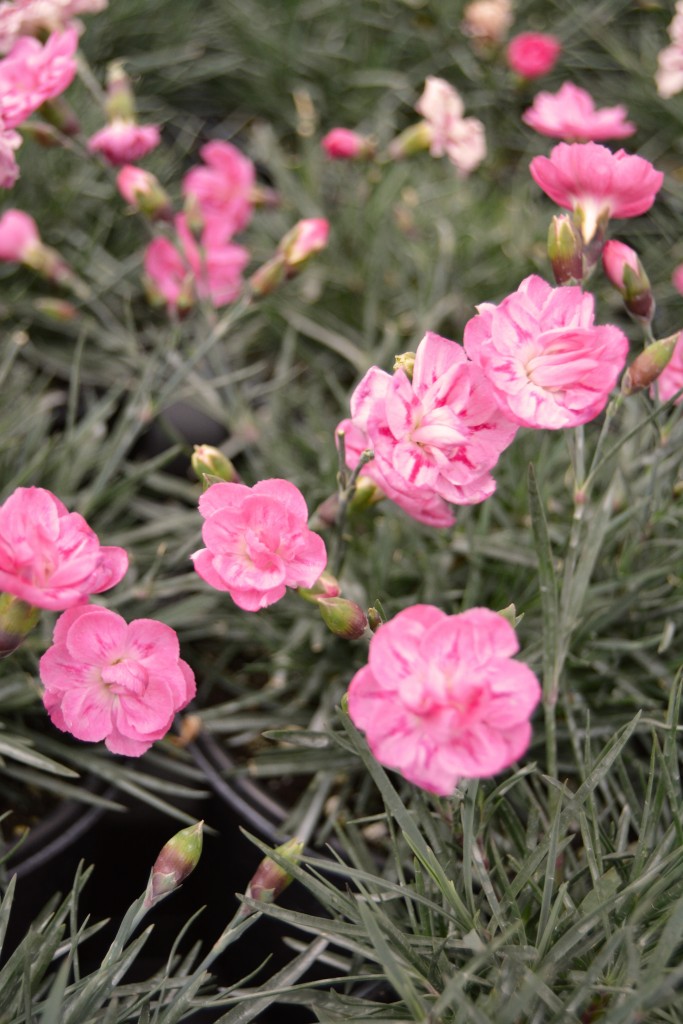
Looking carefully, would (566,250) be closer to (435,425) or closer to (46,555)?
(435,425)

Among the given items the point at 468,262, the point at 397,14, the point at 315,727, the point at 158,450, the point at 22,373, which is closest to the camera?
the point at 315,727

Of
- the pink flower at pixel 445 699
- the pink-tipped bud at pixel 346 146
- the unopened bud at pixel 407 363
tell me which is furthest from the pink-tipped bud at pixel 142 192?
the pink flower at pixel 445 699

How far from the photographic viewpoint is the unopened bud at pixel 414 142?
1.07 metres

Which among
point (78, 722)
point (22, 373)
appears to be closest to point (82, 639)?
point (78, 722)

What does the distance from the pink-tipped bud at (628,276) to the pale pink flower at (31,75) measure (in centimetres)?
45

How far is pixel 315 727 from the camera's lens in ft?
2.76

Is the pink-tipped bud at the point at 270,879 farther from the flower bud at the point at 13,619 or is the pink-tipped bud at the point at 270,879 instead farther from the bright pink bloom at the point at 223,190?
the bright pink bloom at the point at 223,190

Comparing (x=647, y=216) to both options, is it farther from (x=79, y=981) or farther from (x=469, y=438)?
(x=79, y=981)

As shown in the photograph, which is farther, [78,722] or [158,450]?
[158,450]

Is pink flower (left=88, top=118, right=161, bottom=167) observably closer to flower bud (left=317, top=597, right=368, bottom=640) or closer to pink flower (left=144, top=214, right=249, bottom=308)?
pink flower (left=144, top=214, right=249, bottom=308)

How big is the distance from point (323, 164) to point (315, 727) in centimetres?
93

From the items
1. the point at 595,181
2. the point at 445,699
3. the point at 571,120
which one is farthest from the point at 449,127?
the point at 445,699

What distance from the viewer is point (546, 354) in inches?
21.4

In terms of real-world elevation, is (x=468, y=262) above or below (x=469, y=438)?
below
